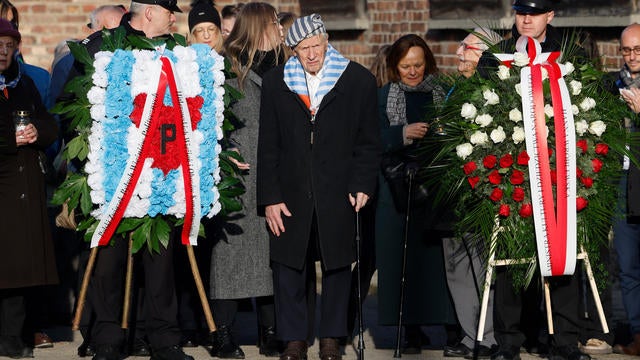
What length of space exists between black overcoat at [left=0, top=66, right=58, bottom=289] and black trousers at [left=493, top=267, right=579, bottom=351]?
270 centimetres

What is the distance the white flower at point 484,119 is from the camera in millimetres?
8758

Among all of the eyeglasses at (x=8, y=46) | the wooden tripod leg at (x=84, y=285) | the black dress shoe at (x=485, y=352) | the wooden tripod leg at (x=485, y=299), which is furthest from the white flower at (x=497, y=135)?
the eyeglasses at (x=8, y=46)

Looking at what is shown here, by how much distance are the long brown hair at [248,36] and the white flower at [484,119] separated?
158 cm

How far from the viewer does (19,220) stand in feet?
32.0

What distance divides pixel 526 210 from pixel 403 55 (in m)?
1.67

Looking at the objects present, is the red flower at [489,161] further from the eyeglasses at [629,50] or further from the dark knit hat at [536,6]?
the eyeglasses at [629,50]

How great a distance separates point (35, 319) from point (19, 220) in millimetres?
817

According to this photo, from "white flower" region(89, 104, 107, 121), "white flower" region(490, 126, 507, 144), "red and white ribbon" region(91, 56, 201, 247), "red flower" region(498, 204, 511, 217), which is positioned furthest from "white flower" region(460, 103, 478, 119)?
"white flower" region(89, 104, 107, 121)

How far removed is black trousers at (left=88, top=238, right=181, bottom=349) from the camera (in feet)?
30.2

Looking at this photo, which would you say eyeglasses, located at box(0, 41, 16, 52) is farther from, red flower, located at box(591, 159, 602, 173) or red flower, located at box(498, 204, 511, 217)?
red flower, located at box(591, 159, 602, 173)

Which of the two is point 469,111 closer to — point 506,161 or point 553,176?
point 506,161

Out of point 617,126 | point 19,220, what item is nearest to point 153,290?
point 19,220

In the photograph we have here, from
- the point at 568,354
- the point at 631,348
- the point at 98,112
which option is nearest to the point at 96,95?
the point at 98,112

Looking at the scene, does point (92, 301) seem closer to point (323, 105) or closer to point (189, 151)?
point (189, 151)
